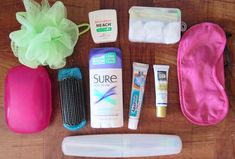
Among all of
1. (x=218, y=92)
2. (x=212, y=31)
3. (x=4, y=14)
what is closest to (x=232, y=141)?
(x=218, y=92)

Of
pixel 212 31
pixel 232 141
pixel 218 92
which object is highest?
pixel 212 31

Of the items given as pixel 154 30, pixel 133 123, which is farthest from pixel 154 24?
pixel 133 123

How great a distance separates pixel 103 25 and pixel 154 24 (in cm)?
12

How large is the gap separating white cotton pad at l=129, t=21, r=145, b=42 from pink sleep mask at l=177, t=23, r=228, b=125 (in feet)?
0.31

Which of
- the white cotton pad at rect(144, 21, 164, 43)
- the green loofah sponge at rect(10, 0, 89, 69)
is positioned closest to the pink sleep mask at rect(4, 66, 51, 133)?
the green loofah sponge at rect(10, 0, 89, 69)

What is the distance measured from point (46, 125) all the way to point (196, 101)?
1.14 ft

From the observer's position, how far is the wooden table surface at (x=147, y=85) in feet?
2.48

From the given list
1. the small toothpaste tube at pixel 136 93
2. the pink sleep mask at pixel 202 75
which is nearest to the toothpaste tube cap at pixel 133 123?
the small toothpaste tube at pixel 136 93

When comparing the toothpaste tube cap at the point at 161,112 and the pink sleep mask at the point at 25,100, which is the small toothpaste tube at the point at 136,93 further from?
the pink sleep mask at the point at 25,100

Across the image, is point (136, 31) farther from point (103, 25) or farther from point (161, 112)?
point (161, 112)

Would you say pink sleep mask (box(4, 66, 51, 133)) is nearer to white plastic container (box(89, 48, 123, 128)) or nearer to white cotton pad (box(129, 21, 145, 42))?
white plastic container (box(89, 48, 123, 128))

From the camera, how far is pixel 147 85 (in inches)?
30.0

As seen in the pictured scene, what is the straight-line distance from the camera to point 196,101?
2.48 ft

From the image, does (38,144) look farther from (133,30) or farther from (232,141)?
A: (232,141)
